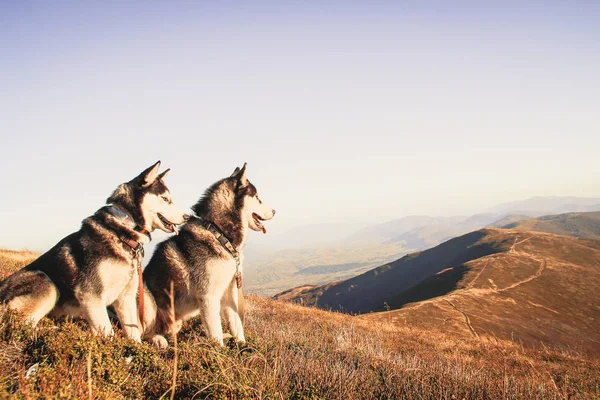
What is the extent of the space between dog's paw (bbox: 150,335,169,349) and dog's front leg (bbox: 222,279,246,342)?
3.64ft

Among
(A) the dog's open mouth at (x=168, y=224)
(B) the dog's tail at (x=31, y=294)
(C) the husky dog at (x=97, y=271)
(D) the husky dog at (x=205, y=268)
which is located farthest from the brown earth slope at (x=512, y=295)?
(B) the dog's tail at (x=31, y=294)

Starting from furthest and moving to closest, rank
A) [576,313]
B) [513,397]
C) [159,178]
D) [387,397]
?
[576,313], [159,178], [513,397], [387,397]

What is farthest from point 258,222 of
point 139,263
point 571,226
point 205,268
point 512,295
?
point 571,226

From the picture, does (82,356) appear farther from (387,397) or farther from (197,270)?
(387,397)

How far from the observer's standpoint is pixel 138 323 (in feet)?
17.5

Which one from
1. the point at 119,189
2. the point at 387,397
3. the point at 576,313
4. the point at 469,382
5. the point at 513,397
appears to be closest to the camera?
the point at 387,397

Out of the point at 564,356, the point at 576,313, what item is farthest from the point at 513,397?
the point at 576,313

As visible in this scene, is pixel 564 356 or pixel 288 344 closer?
pixel 288 344

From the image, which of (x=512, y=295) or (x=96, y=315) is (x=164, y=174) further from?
(x=512, y=295)

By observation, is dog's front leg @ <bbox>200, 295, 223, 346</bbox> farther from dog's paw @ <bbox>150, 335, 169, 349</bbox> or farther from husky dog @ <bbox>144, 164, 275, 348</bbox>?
dog's paw @ <bbox>150, 335, 169, 349</bbox>

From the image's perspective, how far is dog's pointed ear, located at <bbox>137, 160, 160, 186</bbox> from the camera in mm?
5527

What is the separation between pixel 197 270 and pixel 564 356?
2301cm

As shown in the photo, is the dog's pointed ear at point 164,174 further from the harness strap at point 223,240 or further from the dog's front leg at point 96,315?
the dog's front leg at point 96,315

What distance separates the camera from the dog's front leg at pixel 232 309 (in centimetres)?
605
